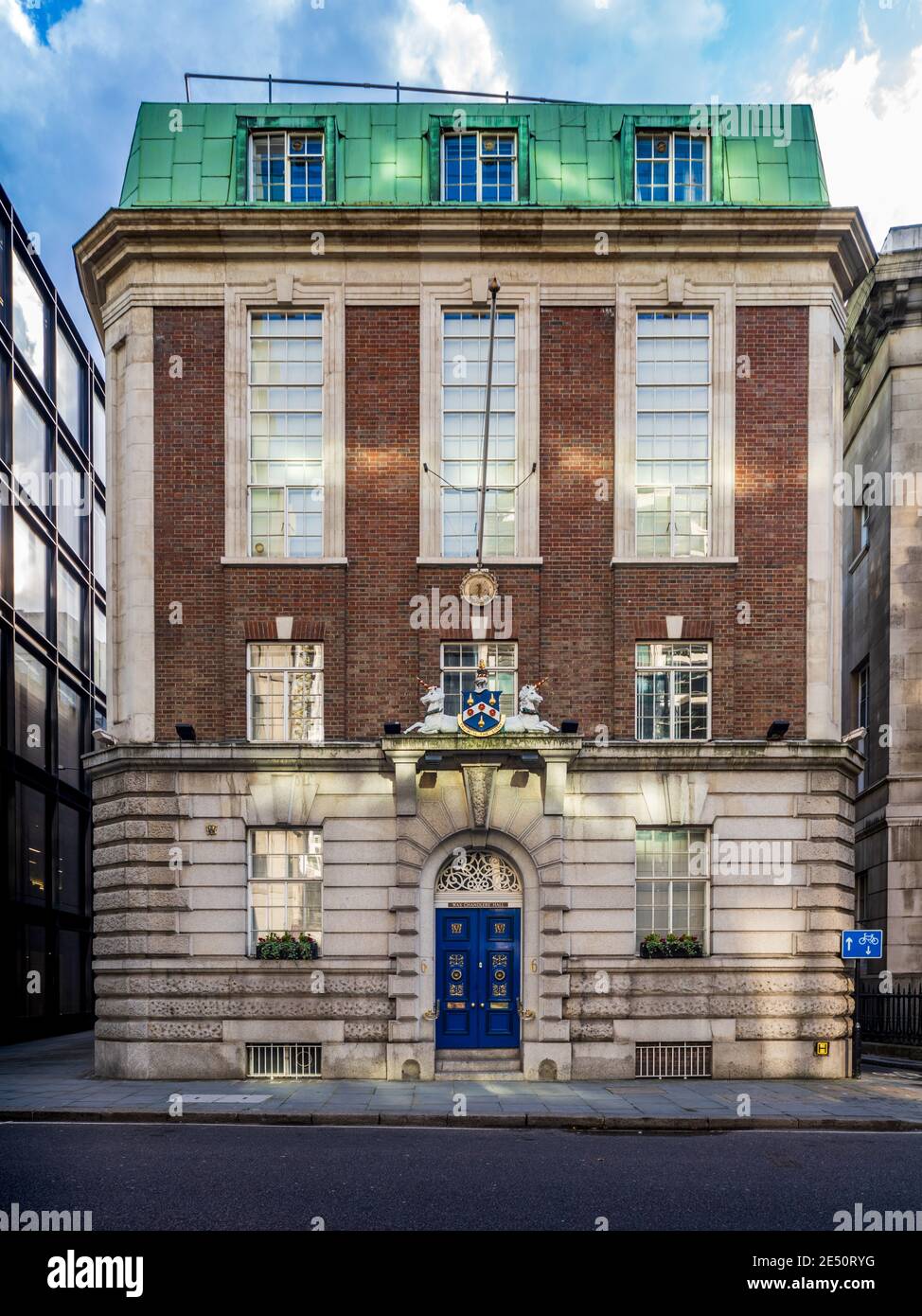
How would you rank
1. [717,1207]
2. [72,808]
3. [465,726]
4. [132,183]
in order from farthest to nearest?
1. [72,808]
2. [132,183]
3. [465,726]
4. [717,1207]

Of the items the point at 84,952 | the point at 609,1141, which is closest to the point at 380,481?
the point at 609,1141

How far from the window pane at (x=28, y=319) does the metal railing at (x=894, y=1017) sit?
27.0m

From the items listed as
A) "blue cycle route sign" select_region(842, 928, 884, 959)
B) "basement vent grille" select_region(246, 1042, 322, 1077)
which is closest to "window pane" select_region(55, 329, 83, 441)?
"basement vent grille" select_region(246, 1042, 322, 1077)

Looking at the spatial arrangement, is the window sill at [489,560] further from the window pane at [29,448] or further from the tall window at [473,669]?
the window pane at [29,448]

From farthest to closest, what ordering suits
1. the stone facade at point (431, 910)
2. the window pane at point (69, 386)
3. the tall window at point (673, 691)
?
the window pane at point (69, 386) < the tall window at point (673, 691) < the stone facade at point (431, 910)

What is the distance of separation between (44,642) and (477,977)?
18322 millimetres

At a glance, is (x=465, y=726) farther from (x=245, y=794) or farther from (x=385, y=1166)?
(x=385, y=1166)

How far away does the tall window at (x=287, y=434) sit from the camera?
67.7ft

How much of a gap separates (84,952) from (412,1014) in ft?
65.8

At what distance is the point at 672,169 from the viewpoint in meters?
21.4

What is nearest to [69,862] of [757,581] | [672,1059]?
[672,1059]

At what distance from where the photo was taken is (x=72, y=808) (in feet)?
112

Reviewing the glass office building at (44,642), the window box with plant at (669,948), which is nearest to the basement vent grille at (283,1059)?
the window box with plant at (669,948)

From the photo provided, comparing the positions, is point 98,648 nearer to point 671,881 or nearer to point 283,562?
point 283,562
